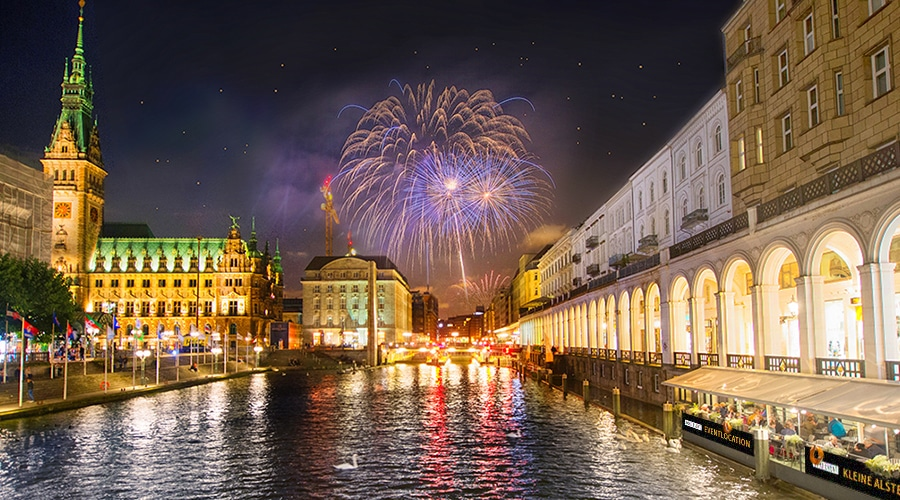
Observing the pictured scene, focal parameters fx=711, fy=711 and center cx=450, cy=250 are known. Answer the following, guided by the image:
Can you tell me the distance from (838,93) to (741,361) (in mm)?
13853

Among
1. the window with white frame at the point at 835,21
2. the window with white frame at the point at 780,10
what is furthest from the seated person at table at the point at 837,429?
the window with white frame at the point at 780,10

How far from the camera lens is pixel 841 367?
27.3 m

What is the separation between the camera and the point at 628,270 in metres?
60.8

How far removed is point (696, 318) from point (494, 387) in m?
37.8

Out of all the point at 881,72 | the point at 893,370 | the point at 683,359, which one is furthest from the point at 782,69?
the point at 893,370

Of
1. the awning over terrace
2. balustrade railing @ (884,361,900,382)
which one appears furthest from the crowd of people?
balustrade railing @ (884,361,900,382)

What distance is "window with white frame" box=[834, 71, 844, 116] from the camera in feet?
108

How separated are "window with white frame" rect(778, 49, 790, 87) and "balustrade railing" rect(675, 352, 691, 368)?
17.3 meters

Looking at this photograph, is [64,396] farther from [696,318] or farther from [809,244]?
[809,244]

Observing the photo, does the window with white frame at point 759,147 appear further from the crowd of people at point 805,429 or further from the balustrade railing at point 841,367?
the crowd of people at point 805,429

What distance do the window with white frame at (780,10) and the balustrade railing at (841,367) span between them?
19850mm

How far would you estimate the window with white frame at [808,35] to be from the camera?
34.9 meters

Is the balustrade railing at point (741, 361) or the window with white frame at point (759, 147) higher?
the window with white frame at point (759, 147)

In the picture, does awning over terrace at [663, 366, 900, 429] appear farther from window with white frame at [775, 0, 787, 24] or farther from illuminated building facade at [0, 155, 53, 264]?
illuminated building facade at [0, 155, 53, 264]
